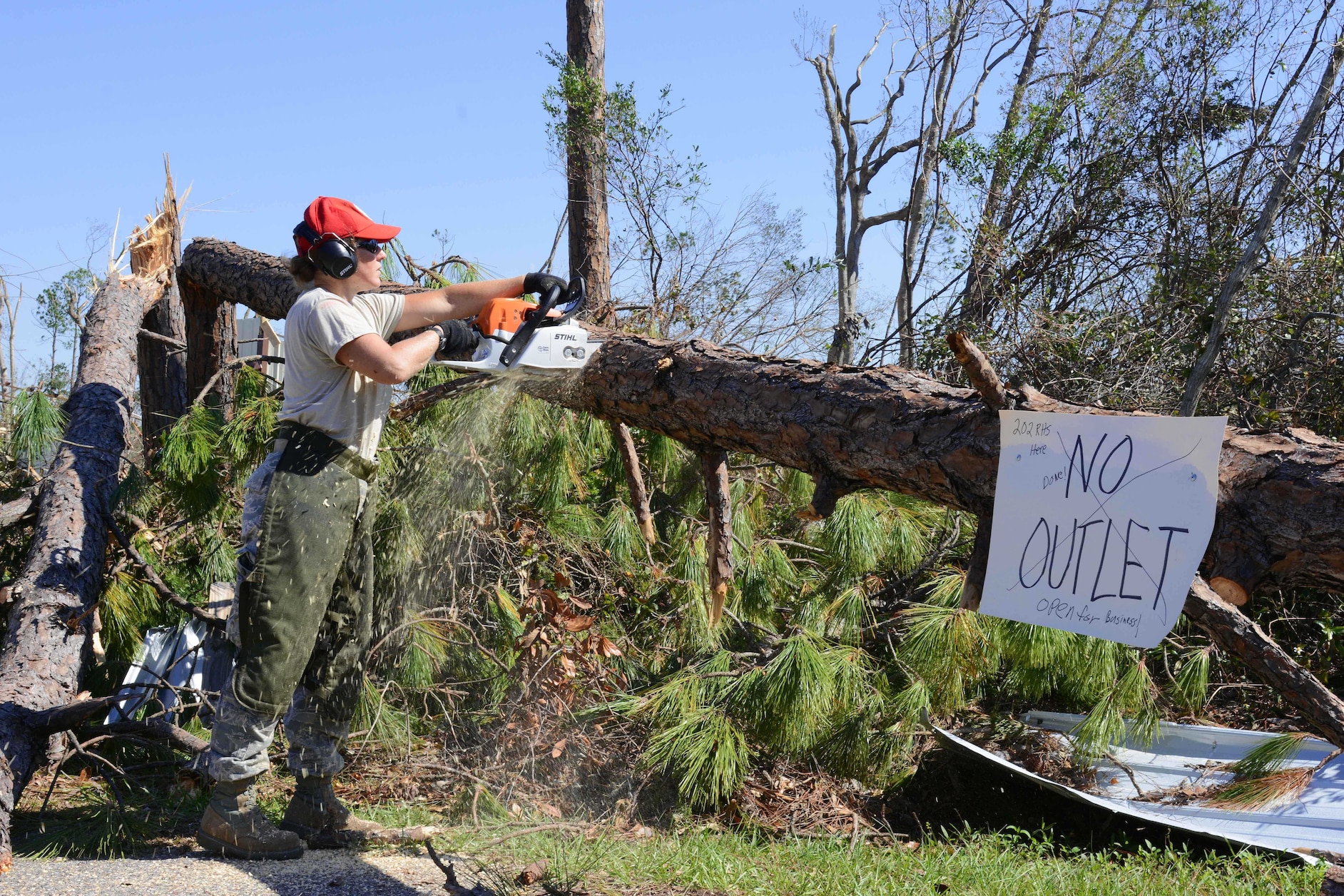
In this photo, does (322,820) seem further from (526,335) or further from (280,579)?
(526,335)

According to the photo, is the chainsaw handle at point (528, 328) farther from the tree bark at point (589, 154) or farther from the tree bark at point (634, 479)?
the tree bark at point (589, 154)

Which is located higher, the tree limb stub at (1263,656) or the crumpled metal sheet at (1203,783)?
the tree limb stub at (1263,656)

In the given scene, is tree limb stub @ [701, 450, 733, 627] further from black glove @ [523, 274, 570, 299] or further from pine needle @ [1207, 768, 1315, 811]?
pine needle @ [1207, 768, 1315, 811]

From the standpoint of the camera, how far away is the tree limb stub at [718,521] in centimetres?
274

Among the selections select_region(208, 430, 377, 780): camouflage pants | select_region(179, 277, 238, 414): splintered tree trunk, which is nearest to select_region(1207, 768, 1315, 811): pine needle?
select_region(208, 430, 377, 780): camouflage pants

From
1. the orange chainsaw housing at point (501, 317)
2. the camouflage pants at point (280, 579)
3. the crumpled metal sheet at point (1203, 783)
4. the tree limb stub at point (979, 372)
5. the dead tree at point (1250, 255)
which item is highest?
the dead tree at point (1250, 255)

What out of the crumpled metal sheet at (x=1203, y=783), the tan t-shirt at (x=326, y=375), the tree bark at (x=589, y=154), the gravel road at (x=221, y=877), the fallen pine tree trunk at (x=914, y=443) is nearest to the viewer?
the fallen pine tree trunk at (x=914, y=443)

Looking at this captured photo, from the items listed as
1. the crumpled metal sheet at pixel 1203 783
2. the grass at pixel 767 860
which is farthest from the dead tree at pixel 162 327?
the crumpled metal sheet at pixel 1203 783

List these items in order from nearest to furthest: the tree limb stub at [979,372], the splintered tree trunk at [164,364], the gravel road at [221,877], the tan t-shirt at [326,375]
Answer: the tree limb stub at [979,372], the gravel road at [221,877], the tan t-shirt at [326,375], the splintered tree trunk at [164,364]

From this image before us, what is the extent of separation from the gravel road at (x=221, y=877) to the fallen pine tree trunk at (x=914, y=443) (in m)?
1.36

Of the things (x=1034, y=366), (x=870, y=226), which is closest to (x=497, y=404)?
(x=1034, y=366)

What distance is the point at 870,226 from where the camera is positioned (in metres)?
12.2

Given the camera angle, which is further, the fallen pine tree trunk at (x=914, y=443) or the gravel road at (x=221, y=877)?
the gravel road at (x=221, y=877)

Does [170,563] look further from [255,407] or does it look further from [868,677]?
[868,677]
